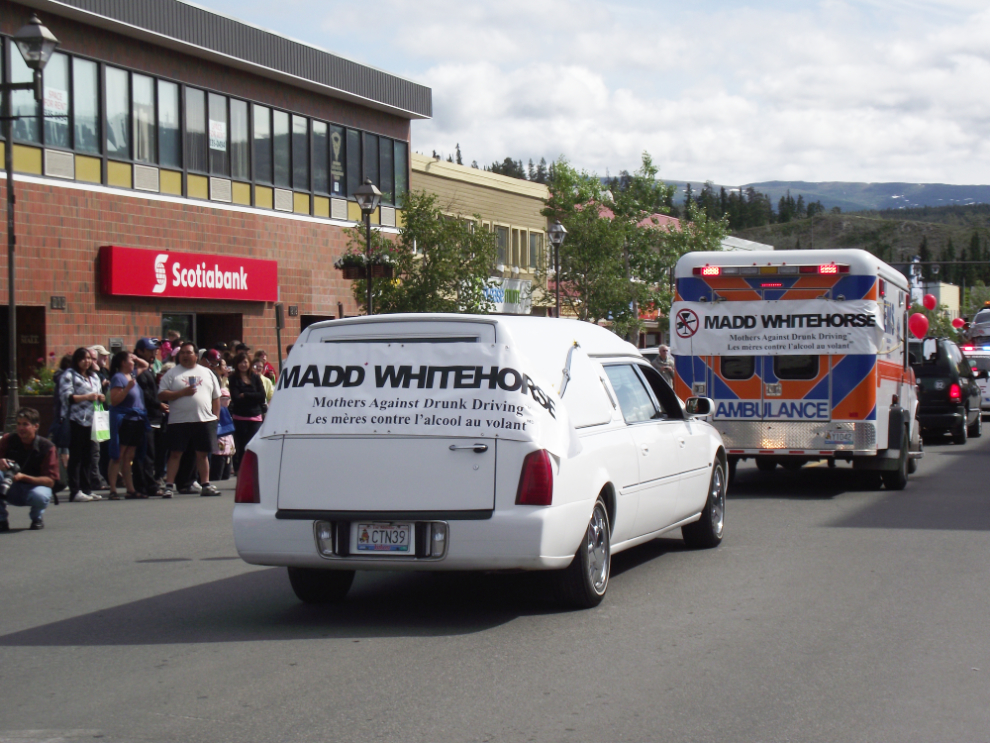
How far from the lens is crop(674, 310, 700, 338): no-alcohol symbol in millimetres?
15000

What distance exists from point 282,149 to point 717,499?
77.3 feet

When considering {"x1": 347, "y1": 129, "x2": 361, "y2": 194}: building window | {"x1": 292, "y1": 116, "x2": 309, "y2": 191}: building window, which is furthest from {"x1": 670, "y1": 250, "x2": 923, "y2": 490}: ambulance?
{"x1": 347, "y1": 129, "x2": 361, "y2": 194}: building window

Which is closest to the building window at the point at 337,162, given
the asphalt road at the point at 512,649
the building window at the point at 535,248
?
the building window at the point at 535,248

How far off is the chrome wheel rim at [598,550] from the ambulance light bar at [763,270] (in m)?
7.33

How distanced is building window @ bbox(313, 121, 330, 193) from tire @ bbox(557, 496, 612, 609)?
26359 millimetres

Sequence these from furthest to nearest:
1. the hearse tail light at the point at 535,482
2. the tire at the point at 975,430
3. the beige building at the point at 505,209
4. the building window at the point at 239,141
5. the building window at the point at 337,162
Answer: the beige building at the point at 505,209 < the building window at the point at 337,162 < the building window at the point at 239,141 < the tire at the point at 975,430 < the hearse tail light at the point at 535,482

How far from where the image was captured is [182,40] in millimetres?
27500

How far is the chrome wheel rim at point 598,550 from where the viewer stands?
7.74 meters

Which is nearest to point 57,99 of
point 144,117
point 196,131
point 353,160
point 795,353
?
point 144,117

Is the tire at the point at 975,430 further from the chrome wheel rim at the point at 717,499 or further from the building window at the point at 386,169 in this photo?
the chrome wheel rim at the point at 717,499

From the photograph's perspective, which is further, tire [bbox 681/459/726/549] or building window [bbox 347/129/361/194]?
building window [bbox 347/129/361/194]

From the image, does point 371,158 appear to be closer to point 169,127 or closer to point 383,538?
point 169,127

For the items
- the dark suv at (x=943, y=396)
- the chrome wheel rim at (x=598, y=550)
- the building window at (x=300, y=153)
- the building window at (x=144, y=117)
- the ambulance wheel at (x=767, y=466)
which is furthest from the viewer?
the building window at (x=300, y=153)

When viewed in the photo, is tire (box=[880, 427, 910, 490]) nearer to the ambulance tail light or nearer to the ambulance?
the ambulance
